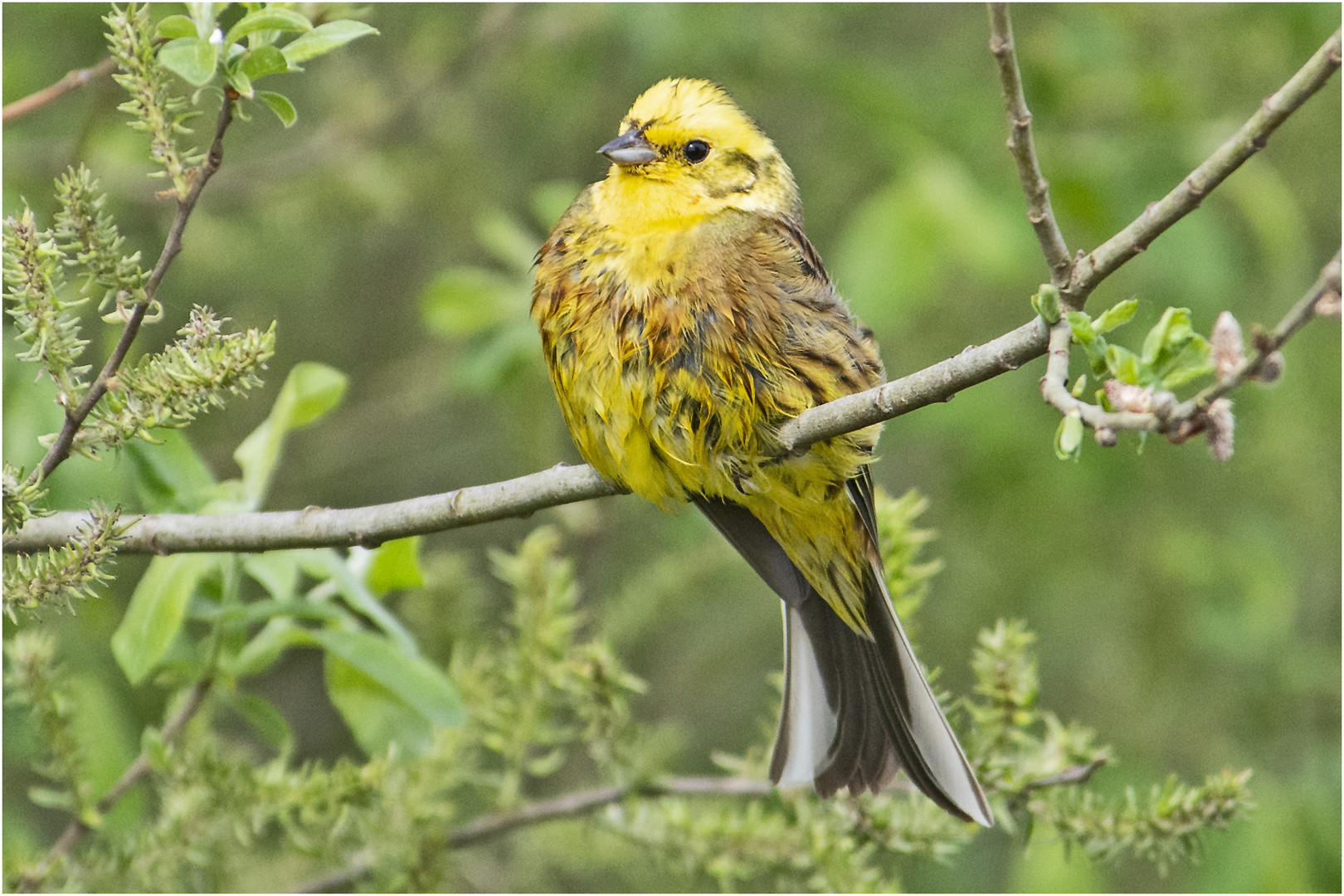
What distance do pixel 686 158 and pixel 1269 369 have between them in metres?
1.68

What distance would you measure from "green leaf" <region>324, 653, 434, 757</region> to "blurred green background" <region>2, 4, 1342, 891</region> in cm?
75

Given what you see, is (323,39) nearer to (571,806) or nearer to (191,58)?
(191,58)

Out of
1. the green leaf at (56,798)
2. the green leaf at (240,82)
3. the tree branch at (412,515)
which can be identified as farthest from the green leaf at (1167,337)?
the green leaf at (56,798)

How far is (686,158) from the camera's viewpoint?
2738mm

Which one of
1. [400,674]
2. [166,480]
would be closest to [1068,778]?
[400,674]

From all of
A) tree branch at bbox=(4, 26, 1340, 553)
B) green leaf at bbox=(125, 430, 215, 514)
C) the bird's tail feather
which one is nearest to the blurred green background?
the bird's tail feather

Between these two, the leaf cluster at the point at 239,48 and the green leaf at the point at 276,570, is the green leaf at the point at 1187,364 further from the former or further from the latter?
the green leaf at the point at 276,570

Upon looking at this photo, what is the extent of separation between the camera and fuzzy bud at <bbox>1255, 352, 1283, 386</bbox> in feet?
4.00

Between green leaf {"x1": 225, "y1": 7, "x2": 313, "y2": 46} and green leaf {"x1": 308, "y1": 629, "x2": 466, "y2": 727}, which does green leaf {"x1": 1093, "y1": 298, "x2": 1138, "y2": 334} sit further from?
green leaf {"x1": 308, "y1": 629, "x2": 466, "y2": 727}

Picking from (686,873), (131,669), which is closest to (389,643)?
(131,669)

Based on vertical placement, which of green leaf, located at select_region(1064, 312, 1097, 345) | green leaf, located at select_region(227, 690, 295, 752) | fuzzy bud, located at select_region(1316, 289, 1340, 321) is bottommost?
green leaf, located at select_region(227, 690, 295, 752)

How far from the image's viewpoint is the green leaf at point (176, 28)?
1.65 m

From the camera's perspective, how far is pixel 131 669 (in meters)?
2.14

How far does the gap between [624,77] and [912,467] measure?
81.6 inches
